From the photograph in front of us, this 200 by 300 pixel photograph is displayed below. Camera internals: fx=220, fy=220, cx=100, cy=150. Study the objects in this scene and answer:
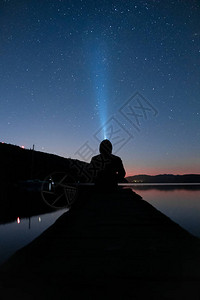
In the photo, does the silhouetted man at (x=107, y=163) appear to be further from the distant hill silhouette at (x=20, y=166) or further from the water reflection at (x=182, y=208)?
the distant hill silhouette at (x=20, y=166)

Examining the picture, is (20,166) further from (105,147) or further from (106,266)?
(106,266)

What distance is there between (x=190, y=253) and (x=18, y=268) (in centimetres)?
206

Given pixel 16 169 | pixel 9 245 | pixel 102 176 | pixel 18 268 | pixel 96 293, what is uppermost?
pixel 16 169

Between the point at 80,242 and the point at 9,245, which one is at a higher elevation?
the point at 80,242

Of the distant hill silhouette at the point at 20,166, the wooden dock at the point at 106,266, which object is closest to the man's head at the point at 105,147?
the wooden dock at the point at 106,266

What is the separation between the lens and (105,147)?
248 inches

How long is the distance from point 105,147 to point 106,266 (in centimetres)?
409

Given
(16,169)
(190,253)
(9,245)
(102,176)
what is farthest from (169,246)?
(16,169)

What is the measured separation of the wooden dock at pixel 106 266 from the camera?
6.32 ft

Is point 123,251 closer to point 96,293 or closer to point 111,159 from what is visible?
point 96,293

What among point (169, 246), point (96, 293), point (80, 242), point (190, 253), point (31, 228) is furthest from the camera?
point (31, 228)

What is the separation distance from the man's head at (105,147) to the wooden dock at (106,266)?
2.65 metres

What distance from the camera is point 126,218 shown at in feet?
16.9

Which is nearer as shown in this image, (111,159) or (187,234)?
(187,234)
